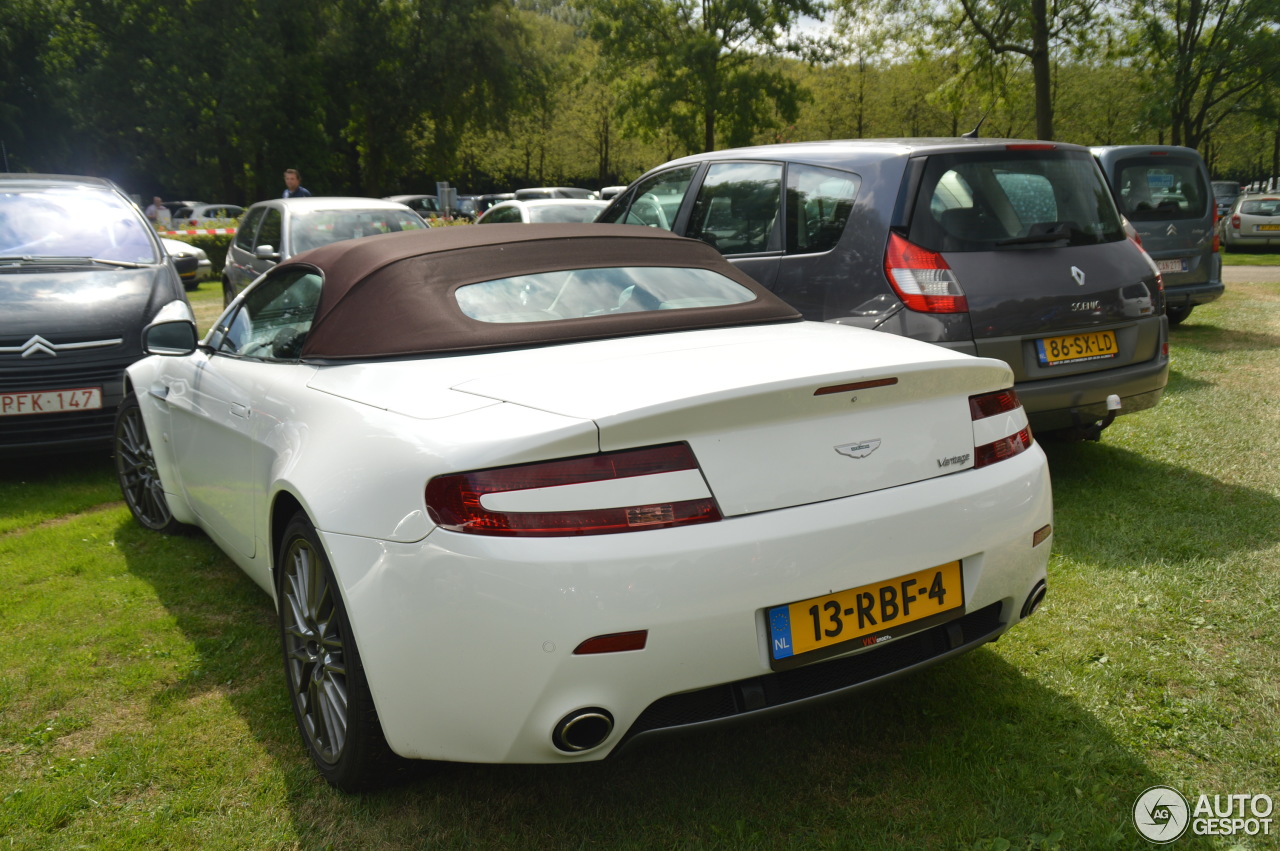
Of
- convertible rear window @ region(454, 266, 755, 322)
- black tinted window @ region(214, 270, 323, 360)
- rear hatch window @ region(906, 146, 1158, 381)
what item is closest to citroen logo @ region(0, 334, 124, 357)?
black tinted window @ region(214, 270, 323, 360)

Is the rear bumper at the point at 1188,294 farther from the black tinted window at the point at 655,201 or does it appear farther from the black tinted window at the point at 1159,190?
the black tinted window at the point at 655,201

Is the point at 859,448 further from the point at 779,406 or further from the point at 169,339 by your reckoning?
the point at 169,339

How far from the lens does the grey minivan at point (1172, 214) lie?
32.5 feet

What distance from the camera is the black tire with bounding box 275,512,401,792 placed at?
8.10 ft

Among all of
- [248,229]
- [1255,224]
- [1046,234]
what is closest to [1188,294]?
[1046,234]

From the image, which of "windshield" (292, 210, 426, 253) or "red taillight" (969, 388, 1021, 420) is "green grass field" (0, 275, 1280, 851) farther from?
"windshield" (292, 210, 426, 253)

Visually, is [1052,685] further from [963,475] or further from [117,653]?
[117,653]

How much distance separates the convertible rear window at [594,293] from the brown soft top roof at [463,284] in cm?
4

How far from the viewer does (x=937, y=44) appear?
79.1 ft

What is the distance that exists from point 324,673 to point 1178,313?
10.4 m

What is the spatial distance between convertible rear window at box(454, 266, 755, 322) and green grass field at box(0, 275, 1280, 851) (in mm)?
1227

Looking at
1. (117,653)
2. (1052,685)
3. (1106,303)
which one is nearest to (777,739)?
(1052,685)

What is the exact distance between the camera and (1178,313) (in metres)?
10.7

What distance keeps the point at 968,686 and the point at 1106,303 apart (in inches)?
103
